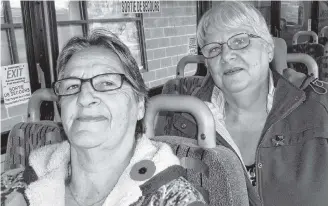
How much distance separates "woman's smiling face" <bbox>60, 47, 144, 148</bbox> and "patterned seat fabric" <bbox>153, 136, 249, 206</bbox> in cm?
21

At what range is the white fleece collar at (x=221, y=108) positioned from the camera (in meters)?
1.61

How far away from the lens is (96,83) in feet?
4.30

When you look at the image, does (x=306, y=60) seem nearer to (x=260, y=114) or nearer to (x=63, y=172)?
(x=260, y=114)

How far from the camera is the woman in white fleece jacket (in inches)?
48.3

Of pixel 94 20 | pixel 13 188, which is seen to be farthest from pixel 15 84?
pixel 13 188

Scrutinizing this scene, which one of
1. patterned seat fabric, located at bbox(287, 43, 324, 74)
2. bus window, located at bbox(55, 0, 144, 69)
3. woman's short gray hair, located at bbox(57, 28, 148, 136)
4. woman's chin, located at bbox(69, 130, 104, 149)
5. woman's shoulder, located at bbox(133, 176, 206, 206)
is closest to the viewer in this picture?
woman's shoulder, located at bbox(133, 176, 206, 206)

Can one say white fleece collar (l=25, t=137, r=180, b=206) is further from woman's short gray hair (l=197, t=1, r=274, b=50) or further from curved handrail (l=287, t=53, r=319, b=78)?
curved handrail (l=287, t=53, r=319, b=78)

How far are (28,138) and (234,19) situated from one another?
40.9 inches

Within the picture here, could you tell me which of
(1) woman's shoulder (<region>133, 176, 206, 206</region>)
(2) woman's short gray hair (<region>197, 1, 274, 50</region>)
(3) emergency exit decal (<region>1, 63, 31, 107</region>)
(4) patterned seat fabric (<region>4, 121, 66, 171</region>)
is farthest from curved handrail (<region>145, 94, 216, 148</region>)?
(3) emergency exit decal (<region>1, 63, 31, 107</region>)

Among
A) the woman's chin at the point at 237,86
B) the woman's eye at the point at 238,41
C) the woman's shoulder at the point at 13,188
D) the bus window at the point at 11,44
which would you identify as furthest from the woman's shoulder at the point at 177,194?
the bus window at the point at 11,44

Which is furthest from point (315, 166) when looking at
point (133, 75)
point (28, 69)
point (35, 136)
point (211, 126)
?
point (28, 69)

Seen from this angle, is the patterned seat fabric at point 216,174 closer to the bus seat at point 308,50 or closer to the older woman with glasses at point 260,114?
the older woman with glasses at point 260,114

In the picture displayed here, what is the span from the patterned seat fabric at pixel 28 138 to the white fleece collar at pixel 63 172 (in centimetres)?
32

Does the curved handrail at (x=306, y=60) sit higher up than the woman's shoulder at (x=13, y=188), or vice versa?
the curved handrail at (x=306, y=60)
